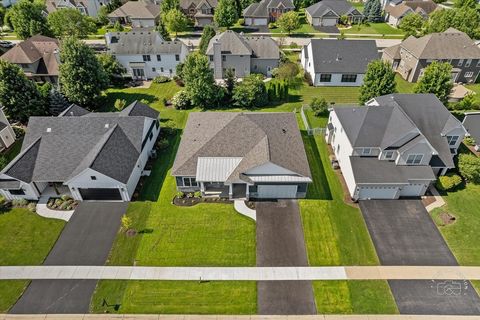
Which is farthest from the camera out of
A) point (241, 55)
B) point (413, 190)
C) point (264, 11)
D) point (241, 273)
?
point (264, 11)

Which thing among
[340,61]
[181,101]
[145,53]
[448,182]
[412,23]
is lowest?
[448,182]

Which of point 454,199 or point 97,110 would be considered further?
point 97,110

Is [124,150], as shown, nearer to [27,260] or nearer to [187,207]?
[187,207]

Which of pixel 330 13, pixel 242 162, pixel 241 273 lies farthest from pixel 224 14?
pixel 241 273

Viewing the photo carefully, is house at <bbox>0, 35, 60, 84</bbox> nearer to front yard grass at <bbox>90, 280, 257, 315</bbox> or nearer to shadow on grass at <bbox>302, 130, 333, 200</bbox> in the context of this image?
front yard grass at <bbox>90, 280, 257, 315</bbox>

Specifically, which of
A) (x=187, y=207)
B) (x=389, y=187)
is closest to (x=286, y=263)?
(x=187, y=207)

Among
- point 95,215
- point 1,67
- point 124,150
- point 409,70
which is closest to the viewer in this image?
point 95,215

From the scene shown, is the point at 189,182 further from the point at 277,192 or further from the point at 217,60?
the point at 217,60
